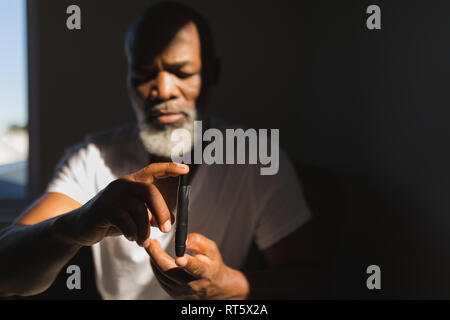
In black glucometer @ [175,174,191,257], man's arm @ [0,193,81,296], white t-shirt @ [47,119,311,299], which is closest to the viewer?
black glucometer @ [175,174,191,257]

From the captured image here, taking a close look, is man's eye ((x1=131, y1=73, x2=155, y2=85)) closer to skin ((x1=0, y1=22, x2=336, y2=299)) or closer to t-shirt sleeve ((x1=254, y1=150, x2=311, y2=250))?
skin ((x1=0, y1=22, x2=336, y2=299))

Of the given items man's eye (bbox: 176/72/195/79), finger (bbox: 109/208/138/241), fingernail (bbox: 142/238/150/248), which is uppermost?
man's eye (bbox: 176/72/195/79)

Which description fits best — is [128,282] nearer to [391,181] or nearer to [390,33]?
[391,181]

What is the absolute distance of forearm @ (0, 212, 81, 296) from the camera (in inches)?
19.6

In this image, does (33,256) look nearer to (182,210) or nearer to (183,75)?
(182,210)

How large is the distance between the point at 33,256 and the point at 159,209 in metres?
0.25

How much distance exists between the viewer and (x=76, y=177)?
0.70 meters

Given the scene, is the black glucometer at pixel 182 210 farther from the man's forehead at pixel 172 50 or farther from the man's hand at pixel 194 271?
the man's forehead at pixel 172 50

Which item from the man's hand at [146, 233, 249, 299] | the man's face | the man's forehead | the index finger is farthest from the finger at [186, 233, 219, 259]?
the man's forehead

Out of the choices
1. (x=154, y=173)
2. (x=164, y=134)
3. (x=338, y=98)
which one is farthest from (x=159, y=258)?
(x=338, y=98)

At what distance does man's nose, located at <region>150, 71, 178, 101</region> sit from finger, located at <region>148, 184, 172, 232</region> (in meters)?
0.25

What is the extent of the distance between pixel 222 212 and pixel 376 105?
0.45 meters

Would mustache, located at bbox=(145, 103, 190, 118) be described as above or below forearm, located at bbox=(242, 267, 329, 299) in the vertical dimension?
above
